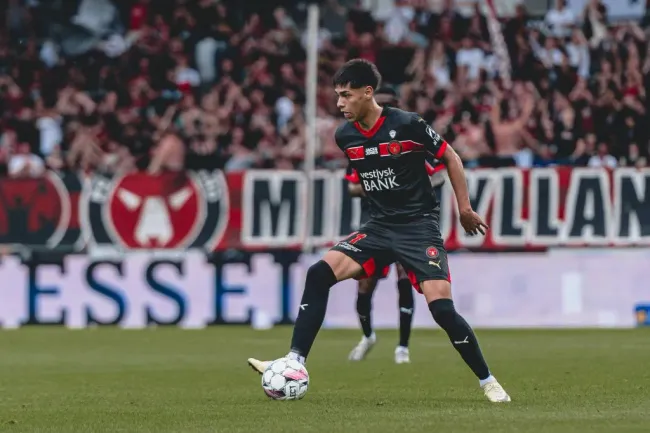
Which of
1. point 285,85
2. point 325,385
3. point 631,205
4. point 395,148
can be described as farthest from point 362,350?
point 285,85

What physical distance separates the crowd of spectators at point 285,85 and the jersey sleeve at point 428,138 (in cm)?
979

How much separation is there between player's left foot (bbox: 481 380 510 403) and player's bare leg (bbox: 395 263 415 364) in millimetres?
4115

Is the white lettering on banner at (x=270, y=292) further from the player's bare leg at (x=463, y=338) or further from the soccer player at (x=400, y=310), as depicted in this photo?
the player's bare leg at (x=463, y=338)

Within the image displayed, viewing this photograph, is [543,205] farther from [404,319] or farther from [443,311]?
[443,311]

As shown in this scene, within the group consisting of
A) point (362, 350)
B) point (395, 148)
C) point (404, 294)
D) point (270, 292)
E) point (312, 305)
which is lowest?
point (270, 292)

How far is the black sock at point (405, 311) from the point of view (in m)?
13.1

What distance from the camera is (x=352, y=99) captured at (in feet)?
29.7

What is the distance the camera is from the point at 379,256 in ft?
30.5

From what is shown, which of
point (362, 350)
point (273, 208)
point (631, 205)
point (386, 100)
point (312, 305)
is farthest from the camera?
point (273, 208)

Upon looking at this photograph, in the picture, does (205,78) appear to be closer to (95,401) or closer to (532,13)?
(532,13)

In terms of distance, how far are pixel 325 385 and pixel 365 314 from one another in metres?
2.73

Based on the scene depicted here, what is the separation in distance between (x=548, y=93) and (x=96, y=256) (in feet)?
23.8

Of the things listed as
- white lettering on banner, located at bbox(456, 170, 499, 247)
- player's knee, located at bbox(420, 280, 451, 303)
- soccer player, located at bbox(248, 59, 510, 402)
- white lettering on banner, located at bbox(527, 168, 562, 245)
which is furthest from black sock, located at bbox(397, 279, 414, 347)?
white lettering on banner, located at bbox(527, 168, 562, 245)

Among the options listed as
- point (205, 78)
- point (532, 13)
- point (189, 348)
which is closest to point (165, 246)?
point (189, 348)
